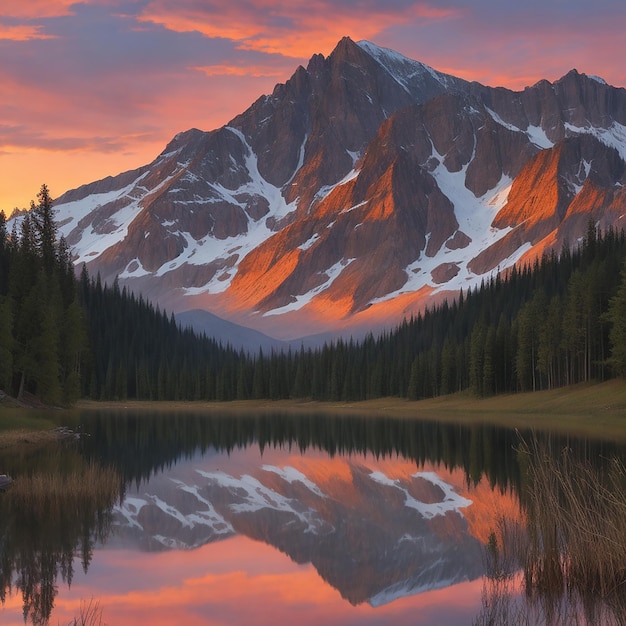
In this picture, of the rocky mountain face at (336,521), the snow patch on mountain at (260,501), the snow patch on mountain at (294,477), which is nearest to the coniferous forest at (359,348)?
the snow patch on mountain at (294,477)

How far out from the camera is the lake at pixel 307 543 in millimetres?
17844

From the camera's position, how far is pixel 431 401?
135375mm

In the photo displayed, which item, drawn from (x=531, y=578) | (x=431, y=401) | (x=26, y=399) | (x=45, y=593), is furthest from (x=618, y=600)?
(x=431, y=401)

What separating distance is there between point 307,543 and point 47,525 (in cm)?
715

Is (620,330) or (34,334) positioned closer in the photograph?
(34,334)

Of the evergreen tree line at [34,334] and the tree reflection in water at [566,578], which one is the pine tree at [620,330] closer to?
the evergreen tree line at [34,334]

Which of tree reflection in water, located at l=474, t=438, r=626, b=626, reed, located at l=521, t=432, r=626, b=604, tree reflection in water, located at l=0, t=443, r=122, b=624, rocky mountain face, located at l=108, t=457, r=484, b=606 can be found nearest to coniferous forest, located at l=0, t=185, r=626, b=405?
rocky mountain face, located at l=108, t=457, r=484, b=606

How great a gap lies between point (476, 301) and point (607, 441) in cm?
14006

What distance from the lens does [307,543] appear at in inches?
978

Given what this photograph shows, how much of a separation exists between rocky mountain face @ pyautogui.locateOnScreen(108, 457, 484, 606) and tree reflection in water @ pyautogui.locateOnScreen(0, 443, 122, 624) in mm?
861

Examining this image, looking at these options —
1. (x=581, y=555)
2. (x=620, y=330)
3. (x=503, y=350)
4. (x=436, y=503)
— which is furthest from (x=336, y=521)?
(x=503, y=350)

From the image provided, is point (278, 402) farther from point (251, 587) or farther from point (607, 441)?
point (251, 587)

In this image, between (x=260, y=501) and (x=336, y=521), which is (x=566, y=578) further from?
(x=260, y=501)

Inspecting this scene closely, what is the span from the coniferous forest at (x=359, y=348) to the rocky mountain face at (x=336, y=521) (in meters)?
37.9
